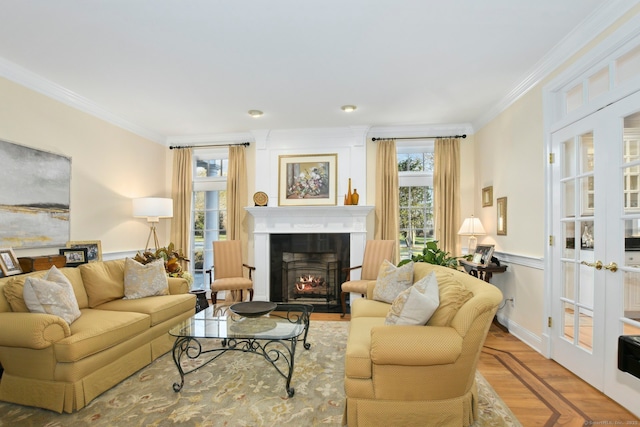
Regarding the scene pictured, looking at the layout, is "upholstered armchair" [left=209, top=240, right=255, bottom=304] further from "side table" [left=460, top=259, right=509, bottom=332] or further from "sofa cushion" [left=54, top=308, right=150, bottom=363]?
"side table" [left=460, top=259, right=509, bottom=332]

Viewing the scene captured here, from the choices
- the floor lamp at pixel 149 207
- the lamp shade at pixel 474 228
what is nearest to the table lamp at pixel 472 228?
the lamp shade at pixel 474 228

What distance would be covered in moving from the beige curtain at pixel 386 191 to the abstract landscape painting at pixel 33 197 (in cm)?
403

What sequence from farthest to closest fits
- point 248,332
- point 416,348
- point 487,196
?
point 487,196
point 248,332
point 416,348

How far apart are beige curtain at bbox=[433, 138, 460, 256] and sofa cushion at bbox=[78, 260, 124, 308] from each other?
4210 mm

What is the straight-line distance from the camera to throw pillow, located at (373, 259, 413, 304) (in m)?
3.27

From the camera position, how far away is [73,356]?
228cm

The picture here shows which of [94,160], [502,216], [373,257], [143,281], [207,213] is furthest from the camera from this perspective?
[207,213]

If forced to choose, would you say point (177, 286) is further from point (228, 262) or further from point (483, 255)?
point (483, 255)

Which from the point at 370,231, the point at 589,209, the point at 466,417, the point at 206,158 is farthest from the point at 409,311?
the point at 206,158

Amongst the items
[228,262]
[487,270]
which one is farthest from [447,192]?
[228,262]

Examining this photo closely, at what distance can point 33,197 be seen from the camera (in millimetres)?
3439

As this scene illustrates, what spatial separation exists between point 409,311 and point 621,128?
6.48 ft

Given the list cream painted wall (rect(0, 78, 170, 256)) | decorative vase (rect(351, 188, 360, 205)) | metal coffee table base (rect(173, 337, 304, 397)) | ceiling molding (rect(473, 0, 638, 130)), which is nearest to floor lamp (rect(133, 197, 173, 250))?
cream painted wall (rect(0, 78, 170, 256))

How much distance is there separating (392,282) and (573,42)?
101 inches
